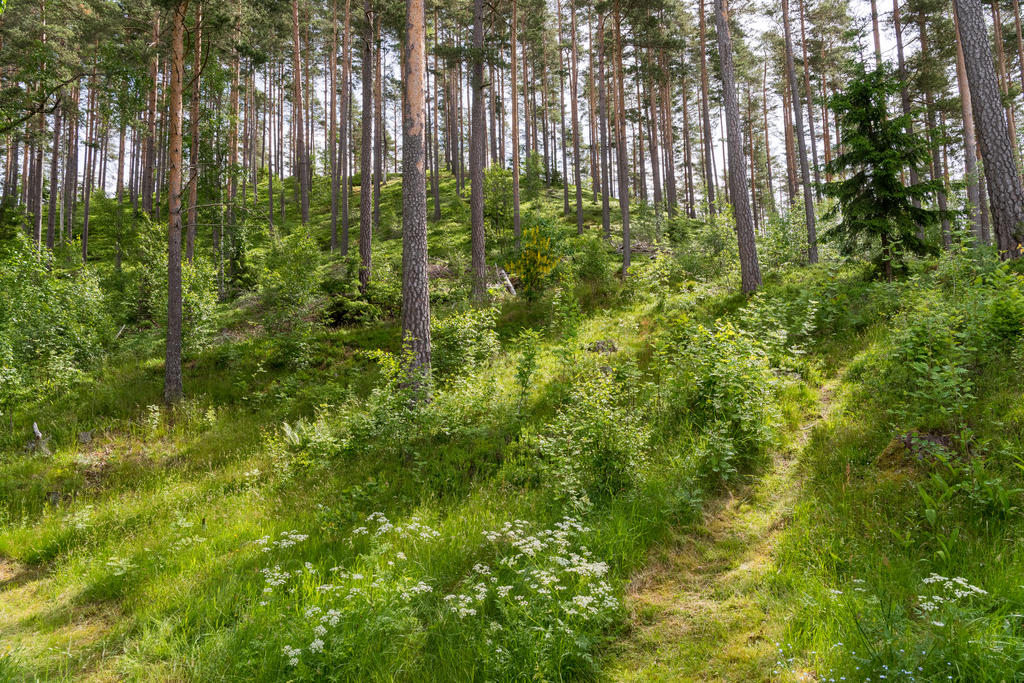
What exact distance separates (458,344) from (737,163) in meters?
8.34

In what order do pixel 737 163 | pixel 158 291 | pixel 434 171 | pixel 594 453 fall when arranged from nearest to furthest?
pixel 594 453
pixel 737 163
pixel 158 291
pixel 434 171

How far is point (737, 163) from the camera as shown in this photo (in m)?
11.5

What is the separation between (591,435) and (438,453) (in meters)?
2.33

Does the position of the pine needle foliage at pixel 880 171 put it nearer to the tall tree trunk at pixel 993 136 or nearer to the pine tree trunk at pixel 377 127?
the tall tree trunk at pixel 993 136

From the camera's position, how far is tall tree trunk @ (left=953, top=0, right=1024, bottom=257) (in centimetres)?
683

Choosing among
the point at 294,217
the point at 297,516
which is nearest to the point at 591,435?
the point at 297,516

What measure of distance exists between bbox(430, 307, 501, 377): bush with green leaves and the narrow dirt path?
18.7ft

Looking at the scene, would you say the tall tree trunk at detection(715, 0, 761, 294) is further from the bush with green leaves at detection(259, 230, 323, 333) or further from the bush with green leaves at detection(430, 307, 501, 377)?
the bush with green leaves at detection(259, 230, 323, 333)

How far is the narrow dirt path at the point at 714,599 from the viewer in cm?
287

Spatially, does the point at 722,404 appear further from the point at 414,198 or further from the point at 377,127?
the point at 377,127

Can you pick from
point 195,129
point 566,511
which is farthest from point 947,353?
point 195,129

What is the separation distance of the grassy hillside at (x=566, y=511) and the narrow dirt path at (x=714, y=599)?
0.02 m

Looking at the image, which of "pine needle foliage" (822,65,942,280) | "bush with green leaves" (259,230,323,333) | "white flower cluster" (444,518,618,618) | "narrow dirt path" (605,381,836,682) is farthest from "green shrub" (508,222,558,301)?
"white flower cluster" (444,518,618,618)

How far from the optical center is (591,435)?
5512 millimetres
